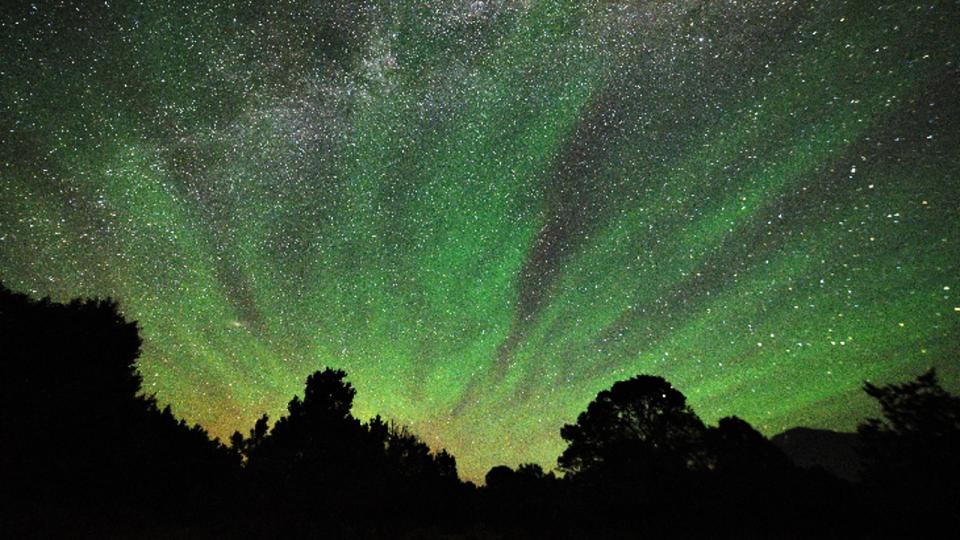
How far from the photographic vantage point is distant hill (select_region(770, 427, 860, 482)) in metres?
126

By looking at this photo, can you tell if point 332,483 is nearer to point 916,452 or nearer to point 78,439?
point 78,439

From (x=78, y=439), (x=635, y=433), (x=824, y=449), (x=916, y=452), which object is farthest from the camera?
(x=824, y=449)

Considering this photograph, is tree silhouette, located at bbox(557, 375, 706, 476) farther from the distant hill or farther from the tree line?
the distant hill

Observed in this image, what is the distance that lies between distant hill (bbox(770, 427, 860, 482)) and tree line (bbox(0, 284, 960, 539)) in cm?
13717

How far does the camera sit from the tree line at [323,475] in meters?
11.2

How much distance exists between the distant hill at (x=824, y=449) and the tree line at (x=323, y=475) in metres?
137

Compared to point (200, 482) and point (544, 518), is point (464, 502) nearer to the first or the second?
point (544, 518)

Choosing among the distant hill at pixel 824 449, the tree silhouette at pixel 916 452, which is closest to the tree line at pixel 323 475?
the tree silhouette at pixel 916 452

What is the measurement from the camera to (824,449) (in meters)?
139

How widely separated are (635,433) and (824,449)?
170 metres

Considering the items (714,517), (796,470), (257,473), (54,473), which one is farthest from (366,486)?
(796,470)

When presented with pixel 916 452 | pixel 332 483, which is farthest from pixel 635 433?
pixel 332 483

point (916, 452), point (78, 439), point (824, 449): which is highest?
point (824, 449)

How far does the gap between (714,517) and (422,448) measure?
25201 millimetres
